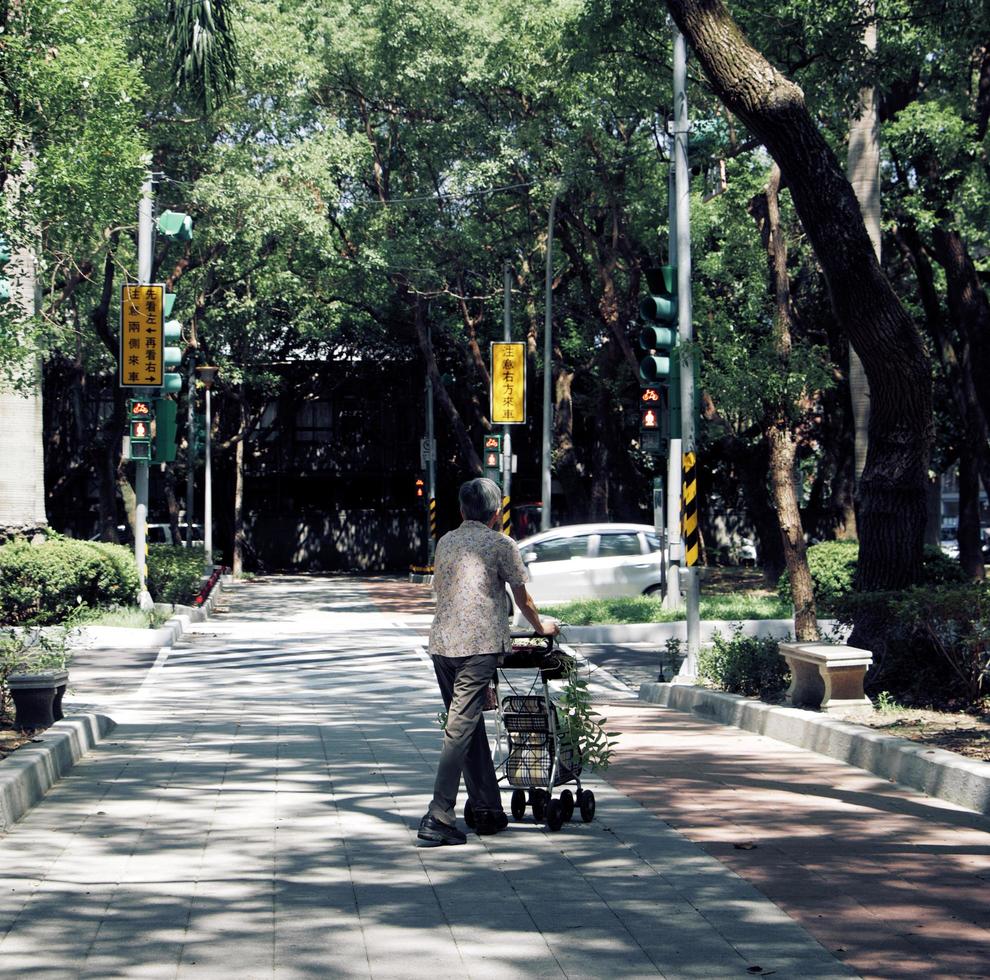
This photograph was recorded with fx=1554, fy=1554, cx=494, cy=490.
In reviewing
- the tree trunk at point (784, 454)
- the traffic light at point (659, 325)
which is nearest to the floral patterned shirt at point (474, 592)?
the traffic light at point (659, 325)

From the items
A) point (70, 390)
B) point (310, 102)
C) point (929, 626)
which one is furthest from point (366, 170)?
point (929, 626)

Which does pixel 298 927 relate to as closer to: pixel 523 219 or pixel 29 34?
pixel 29 34

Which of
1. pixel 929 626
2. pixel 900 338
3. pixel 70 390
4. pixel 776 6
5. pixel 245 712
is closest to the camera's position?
pixel 929 626

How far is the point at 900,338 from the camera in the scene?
1317cm

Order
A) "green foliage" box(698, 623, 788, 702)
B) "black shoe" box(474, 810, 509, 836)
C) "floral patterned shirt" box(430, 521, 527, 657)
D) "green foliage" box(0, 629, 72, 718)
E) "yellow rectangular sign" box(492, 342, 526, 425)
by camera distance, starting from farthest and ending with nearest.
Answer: "yellow rectangular sign" box(492, 342, 526, 425)
"green foliage" box(698, 623, 788, 702)
"green foliage" box(0, 629, 72, 718)
"black shoe" box(474, 810, 509, 836)
"floral patterned shirt" box(430, 521, 527, 657)

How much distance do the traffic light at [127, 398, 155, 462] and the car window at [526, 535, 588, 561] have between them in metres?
8.29

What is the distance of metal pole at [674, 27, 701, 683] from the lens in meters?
16.7

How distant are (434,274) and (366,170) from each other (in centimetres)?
338

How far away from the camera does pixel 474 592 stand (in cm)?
776

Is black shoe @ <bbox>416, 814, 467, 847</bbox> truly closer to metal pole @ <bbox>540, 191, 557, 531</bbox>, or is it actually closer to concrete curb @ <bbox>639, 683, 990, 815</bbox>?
concrete curb @ <bbox>639, 683, 990, 815</bbox>

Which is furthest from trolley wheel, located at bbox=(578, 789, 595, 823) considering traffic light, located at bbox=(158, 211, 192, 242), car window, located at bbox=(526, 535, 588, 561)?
car window, located at bbox=(526, 535, 588, 561)

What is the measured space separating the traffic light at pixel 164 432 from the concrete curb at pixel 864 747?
12334mm

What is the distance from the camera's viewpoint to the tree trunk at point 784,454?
18.8 meters

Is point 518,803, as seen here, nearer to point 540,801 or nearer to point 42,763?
point 540,801
